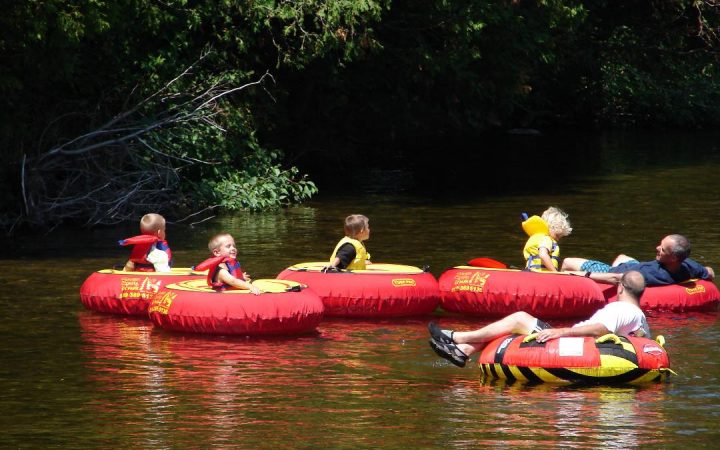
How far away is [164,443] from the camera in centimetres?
943

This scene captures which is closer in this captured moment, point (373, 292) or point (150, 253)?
point (373, 292)

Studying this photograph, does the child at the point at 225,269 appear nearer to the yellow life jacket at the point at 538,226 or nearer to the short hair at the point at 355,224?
the short hair at the point at 355,224

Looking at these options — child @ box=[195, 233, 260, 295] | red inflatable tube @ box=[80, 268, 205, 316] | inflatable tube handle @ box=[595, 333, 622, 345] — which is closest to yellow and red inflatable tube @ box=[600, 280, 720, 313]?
inflatable tube handle @ box=[595, 333, 622, 345]

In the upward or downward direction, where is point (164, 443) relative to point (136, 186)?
downward

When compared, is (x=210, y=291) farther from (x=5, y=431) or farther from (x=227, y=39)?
(x=227, y=39)

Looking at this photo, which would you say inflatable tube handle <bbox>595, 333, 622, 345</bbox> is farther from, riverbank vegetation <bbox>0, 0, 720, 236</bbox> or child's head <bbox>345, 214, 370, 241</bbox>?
riverbank vegetation <bbox>0, 0, 720, 236</bbox>

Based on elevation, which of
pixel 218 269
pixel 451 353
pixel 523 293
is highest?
pixel 218 269

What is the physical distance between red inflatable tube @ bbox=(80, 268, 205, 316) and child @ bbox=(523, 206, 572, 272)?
3324mm

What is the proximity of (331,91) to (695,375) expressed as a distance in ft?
62.7

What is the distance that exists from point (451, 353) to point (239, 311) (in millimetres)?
2320

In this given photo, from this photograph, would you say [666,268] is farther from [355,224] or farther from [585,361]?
[585,361]

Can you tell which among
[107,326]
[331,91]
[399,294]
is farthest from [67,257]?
[331,91]

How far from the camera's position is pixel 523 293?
14.2 metres

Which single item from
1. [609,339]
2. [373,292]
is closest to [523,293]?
[373,292]
